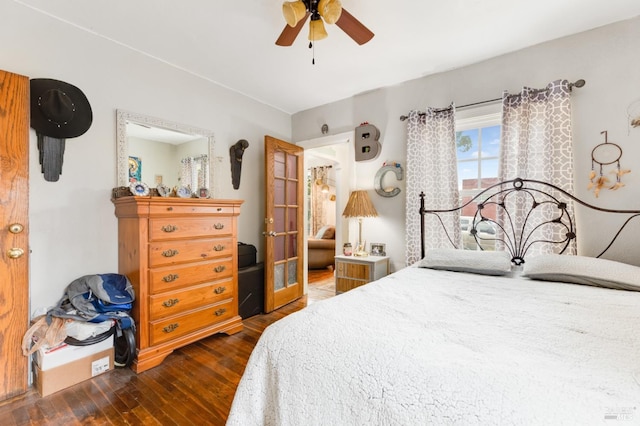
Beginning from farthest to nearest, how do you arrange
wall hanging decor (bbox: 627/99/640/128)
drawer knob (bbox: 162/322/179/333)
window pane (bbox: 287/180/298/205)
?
window pane (bbox: 287/180/298/205) < drawer knob (bbox: 162/322/179/333) < wall hanging decor (bbox: 627/99/640/128)

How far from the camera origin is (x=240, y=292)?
9.84ft

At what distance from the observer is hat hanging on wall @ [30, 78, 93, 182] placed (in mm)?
1942

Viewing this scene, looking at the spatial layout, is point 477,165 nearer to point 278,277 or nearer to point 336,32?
point 336,32

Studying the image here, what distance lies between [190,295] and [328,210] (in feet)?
16.4

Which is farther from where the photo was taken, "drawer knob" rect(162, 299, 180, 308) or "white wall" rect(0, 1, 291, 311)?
"drawer knob" rect(162, 299, 180, 308)

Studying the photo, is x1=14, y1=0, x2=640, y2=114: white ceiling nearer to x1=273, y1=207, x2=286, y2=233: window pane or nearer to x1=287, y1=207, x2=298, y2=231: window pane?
x1=273, y1=207, x2=286, y2=233: window pane

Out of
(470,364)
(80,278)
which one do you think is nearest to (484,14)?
(470,364)

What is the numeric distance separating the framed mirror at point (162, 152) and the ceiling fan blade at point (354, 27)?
1.85 meters

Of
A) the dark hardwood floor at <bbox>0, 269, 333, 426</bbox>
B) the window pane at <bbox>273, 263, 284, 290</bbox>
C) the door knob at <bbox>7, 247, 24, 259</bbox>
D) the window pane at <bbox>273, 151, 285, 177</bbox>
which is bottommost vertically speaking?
the dark hardwood floor at <bbox>0, 269, 333, 426</bbox>

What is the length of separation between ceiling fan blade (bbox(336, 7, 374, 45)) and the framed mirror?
6.08 ft

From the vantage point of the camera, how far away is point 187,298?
2.35 metres

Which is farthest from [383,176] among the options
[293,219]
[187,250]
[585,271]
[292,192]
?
[187,250]

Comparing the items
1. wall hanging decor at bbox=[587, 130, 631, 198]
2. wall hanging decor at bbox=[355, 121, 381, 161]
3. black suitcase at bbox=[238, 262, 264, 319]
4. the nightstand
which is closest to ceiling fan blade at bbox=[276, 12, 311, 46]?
wall hanging decor at bbox=[355, 121, 381, 161]

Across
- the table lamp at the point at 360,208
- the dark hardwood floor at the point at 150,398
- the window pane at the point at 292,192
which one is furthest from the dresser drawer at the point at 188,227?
the table lamp at the point at 360,208
